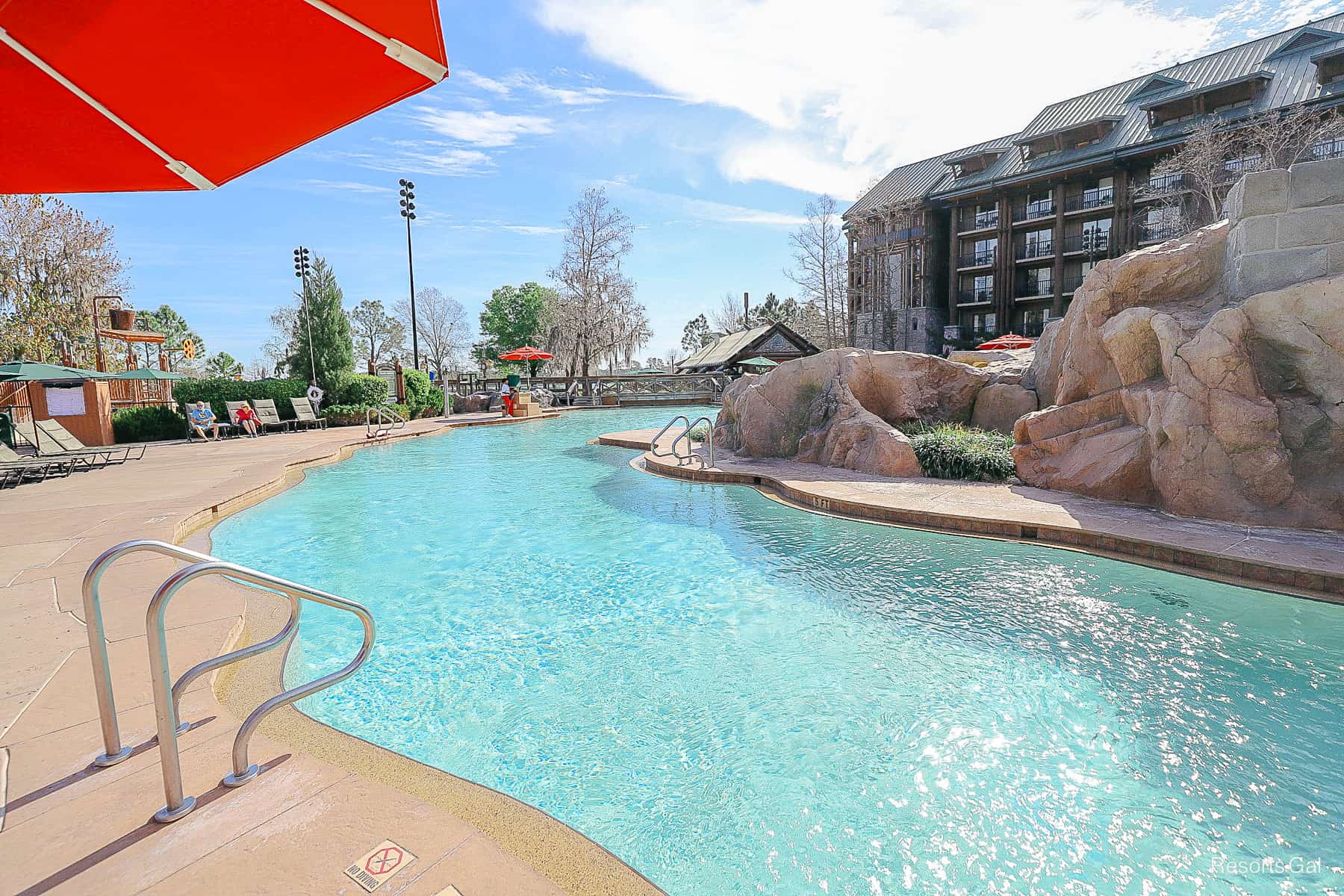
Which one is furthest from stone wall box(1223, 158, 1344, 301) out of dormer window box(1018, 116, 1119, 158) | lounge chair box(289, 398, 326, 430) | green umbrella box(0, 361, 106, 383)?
dormer window box(1018, 116, 1119, 158)

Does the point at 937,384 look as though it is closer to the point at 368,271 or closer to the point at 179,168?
the point at 179,168

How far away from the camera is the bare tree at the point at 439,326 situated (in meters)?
62.1

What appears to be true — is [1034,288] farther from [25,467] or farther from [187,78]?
[25,467]

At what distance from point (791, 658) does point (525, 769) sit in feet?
6.38

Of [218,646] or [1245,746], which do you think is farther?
[218,646]

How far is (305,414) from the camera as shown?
20328mm

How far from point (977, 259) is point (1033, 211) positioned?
3.74 m

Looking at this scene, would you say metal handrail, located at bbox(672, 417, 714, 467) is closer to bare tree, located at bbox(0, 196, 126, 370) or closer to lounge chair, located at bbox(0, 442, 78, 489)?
lounge chair, located at bbox(0, 442, 78, 489)

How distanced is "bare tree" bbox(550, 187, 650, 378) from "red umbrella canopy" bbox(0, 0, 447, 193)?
33.5 meters

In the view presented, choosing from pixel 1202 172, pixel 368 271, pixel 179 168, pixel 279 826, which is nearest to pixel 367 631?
pixel 279 826

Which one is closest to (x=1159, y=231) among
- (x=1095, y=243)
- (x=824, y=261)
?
(x=1095, y=243)

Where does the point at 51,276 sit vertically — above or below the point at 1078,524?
above

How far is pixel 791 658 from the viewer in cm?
432

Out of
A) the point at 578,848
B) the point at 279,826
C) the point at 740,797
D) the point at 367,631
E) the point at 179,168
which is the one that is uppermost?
the point at 179,168
